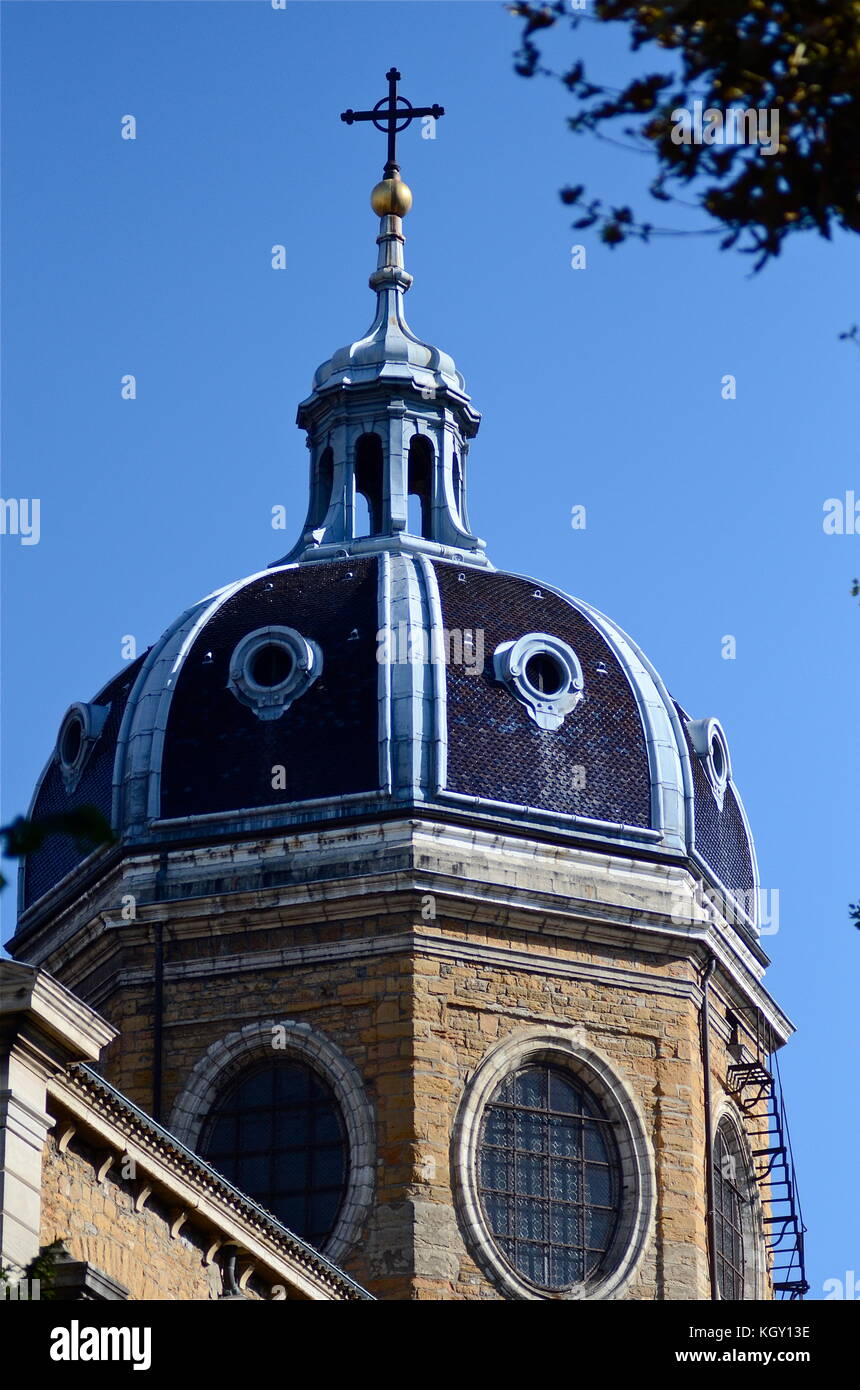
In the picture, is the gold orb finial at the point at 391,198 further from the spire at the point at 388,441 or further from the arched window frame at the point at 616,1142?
the arched window frame at the point at 616,1142

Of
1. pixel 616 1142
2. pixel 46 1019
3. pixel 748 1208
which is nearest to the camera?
pixel 46 1019

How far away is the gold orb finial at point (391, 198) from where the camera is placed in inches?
1518

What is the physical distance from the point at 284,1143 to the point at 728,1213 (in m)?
5.10

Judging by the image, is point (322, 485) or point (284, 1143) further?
point (322, 485)

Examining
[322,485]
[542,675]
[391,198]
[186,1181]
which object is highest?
[391,198]

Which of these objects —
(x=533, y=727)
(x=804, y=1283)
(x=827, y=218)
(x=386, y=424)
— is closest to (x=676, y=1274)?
(x=804, y=1283)

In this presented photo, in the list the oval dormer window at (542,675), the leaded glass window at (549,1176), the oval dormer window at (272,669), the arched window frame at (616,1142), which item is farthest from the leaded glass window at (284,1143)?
the oval dormer window at (542,675)

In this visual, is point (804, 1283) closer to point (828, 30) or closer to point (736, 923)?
point (736, 923)

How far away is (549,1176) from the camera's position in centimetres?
3106

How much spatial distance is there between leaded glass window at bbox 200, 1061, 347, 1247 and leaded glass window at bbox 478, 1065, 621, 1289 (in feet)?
A: 5.17

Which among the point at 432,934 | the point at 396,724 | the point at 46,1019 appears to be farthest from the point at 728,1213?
the point at 46,1019

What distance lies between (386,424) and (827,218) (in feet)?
90.2

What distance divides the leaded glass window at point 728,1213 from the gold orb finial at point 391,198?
13022mm

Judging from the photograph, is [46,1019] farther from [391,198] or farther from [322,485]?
[391,198]
